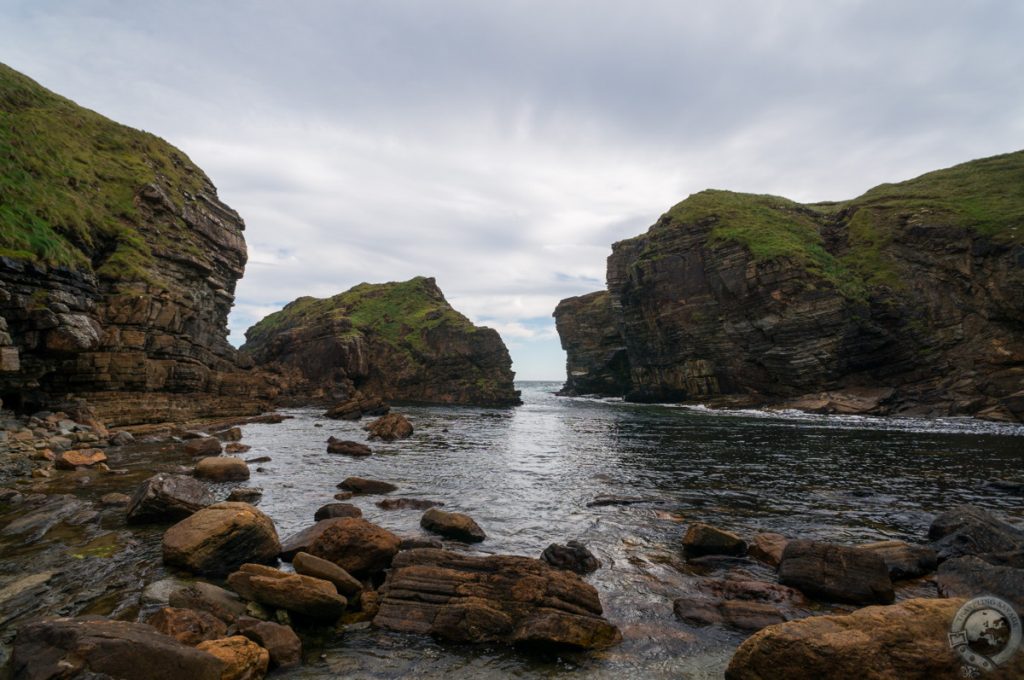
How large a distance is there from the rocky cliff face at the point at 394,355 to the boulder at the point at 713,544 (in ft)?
262

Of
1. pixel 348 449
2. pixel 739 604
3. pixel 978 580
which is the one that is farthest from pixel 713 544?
pixel 348 449

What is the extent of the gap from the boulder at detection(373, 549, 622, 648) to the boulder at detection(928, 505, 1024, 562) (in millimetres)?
10354

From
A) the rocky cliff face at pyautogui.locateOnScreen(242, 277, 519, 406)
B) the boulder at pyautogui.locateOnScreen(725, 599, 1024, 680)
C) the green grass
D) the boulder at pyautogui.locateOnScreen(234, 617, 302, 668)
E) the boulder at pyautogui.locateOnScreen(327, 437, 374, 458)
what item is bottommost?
the boulder at pyautogui.locateOnScreen(327, 437, 374, 458)

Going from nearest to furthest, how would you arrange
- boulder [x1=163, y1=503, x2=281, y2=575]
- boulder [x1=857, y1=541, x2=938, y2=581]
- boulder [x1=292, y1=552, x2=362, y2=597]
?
boulder [x1=292, y1=552, x2=362, y2=597]
boulder [x1=163, y1=503, x2=281, y2=575]
boulder [x1=857, y1=541, x2=938, y2=581]

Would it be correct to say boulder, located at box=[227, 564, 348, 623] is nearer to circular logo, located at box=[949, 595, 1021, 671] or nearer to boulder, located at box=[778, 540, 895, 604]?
circular logo, located at box=[949, 595, 1021, 671]

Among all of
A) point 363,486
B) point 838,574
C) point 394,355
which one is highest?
point 394,355

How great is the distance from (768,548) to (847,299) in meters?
68.2

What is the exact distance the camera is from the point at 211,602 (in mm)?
7836

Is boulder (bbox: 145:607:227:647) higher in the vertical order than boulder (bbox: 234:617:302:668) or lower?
higher

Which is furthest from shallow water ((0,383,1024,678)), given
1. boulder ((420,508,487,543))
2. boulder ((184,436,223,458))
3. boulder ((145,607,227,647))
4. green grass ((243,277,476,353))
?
green grass ((243,277,476,353))

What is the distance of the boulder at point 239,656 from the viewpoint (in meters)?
6.34

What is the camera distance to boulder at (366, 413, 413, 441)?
39219mm

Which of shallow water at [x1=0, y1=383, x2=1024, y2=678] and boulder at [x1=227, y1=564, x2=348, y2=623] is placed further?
boulder at [x1=227, y1=564, x2=348, y2=623]

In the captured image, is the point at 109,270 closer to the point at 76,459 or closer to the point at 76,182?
the point at 76,182
